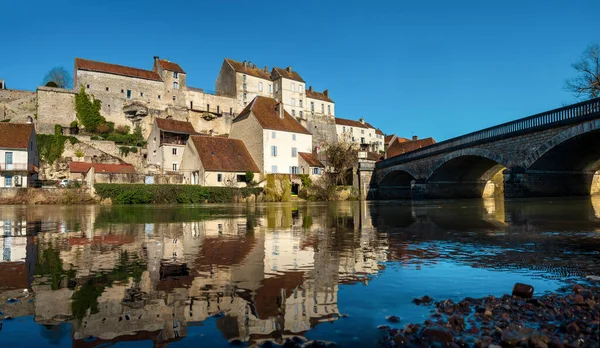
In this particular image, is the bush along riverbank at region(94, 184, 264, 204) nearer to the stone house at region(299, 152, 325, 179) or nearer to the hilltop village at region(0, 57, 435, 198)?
the hilltop village at region(0, 57, 435, 198)

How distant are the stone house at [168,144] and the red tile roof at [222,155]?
6873 millimetres

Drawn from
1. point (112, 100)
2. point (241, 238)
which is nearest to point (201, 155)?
point (112, 100)

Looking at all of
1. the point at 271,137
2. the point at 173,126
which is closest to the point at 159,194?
the point at 271,137

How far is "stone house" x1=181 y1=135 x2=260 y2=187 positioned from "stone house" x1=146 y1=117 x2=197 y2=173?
406cm

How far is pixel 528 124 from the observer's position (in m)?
27.4

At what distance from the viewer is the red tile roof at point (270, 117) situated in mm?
50478

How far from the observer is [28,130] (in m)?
46.4

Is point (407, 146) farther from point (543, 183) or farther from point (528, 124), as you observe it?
point (528, 124)

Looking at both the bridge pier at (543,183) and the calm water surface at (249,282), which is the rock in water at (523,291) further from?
the bridge pier at (543,183)

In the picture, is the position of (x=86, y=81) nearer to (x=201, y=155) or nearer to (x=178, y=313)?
(x=201, y=155)

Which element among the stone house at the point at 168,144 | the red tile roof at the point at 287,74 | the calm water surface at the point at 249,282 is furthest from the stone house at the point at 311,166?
the calm water surface at the point at 249,282

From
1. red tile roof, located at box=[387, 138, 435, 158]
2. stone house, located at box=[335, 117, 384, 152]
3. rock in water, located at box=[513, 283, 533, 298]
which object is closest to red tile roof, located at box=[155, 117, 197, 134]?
red tile roof, located at box=[387, 138, 435, 158]

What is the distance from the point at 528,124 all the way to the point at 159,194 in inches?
1163

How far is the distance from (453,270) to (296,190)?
43555 millimetres
